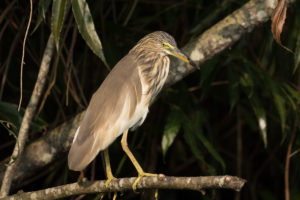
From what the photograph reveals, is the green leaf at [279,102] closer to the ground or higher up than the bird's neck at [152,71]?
closer to the ground

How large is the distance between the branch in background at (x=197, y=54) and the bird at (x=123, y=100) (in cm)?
10

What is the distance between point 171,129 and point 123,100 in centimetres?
55

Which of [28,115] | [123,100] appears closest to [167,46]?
[123,100]

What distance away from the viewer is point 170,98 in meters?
2.68

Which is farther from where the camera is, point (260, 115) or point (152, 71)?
point (260, 115)

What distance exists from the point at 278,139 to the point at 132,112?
5.30 feet

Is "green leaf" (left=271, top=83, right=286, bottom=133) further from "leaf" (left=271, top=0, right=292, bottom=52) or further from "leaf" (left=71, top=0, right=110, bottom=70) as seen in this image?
"leaf" (left=71, top=0, right=110, bottom=70)

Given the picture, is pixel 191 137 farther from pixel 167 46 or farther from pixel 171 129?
pixel 167 46

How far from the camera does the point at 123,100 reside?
75.6 inches

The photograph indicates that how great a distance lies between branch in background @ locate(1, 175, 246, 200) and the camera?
1340 millimetres

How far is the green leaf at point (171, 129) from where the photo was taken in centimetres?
239

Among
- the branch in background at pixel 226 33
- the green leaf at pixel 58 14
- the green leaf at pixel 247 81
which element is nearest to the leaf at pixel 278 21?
the branch in background at pixel 226 33

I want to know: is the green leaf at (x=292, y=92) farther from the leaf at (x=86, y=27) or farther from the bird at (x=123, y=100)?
the leaf at (x=86, y=27)

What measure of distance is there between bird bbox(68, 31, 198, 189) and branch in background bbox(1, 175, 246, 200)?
0.21 feet
